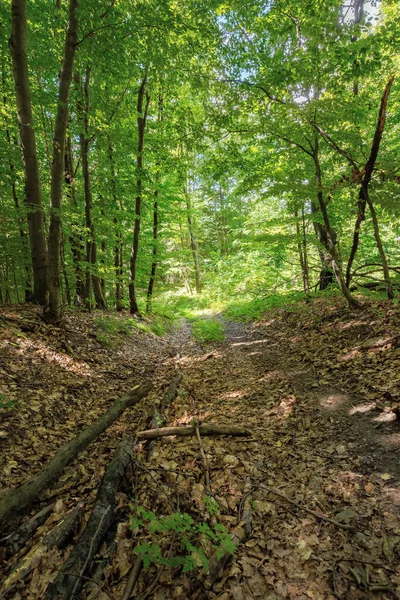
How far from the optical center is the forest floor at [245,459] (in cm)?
217

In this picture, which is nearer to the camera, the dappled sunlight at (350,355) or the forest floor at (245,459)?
the forest floor at (245,459)

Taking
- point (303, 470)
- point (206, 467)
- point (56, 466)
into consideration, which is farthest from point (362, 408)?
point (56, 466)

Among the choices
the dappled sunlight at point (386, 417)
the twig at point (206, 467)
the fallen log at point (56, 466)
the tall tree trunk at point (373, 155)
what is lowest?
the twig at point (206, 467)

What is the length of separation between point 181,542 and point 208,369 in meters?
4.93

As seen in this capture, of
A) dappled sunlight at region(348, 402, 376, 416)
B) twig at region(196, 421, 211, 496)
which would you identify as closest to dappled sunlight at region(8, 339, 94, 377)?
twig at region(196, 421, 211, 496)

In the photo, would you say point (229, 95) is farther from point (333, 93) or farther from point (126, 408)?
point (126, 408)

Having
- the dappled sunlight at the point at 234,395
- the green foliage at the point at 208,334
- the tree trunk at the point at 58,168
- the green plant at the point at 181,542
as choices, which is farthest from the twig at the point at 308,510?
the green foliage at the point at 208,334

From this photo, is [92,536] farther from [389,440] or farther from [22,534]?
[389,440]

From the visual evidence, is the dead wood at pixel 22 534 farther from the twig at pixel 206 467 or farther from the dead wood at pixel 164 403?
the twig at pixel 206 467

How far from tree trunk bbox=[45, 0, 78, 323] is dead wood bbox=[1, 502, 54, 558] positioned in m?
4.89

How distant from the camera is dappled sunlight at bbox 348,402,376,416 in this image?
4.16 meters

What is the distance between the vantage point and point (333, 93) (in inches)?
255

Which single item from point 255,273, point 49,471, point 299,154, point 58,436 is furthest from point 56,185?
point 255,273

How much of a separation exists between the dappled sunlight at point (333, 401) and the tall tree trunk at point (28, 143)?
22.8ft
